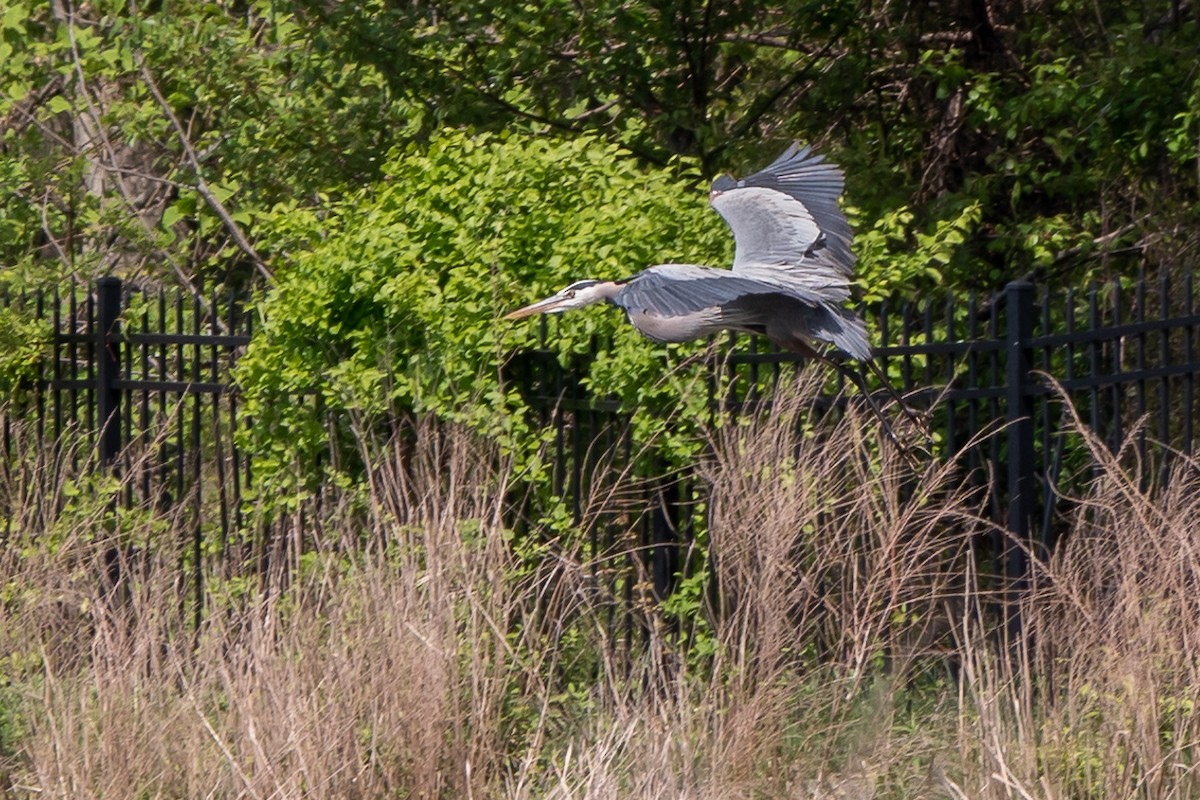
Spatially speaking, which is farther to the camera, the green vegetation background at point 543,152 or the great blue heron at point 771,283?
the green vegetation background at point 543,152

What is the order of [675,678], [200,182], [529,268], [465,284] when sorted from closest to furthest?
[675,678]
[465,284]
[529,268]
[200,182]

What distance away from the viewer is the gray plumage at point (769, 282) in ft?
16.1

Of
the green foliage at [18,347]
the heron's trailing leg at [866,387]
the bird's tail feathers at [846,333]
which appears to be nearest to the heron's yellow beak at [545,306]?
the heron's trailing leg at [866,387]

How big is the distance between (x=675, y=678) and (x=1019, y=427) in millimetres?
1443

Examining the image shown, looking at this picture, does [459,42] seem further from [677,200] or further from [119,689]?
[119,689]

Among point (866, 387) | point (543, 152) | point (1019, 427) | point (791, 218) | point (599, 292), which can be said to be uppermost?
point (543, 152)

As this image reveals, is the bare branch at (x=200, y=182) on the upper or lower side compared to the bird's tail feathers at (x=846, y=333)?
upper

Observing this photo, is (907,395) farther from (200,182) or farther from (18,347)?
(200,182)

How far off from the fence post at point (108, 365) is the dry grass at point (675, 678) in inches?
73.7

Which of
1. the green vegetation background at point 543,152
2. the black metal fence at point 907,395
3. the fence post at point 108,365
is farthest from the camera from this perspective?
the fence post at point 108,365

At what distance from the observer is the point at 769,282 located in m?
5.22

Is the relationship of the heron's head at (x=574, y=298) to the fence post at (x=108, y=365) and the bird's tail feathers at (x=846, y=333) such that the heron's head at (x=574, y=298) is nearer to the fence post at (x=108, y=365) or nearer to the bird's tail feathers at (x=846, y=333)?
the bird's tail feathers at (x=846, y=333)

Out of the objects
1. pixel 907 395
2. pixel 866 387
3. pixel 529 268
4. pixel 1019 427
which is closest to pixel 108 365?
pixel 529 268

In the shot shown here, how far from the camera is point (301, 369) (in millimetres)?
6414
